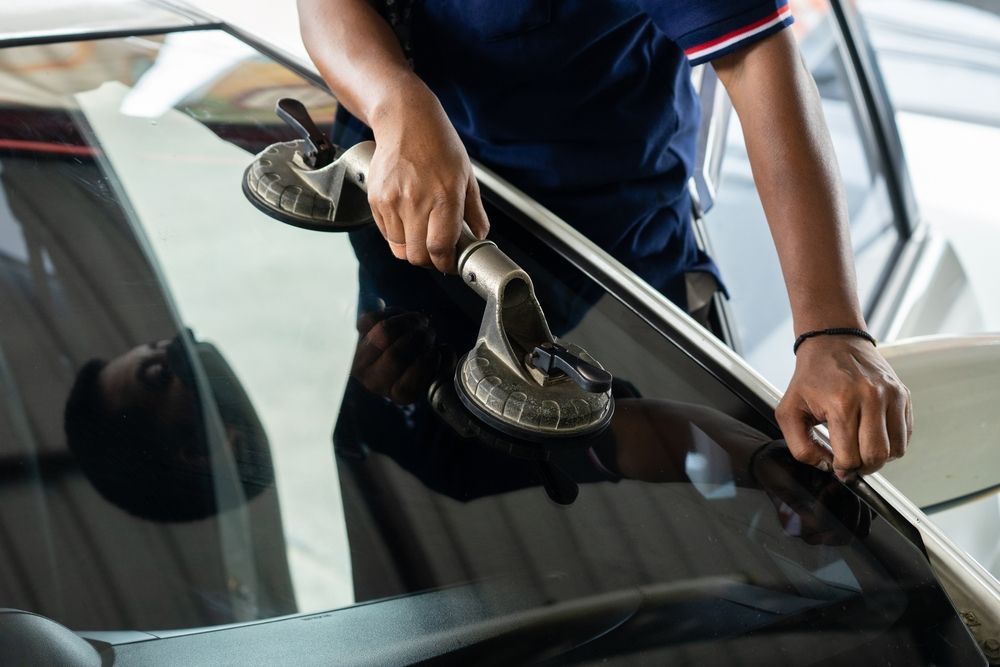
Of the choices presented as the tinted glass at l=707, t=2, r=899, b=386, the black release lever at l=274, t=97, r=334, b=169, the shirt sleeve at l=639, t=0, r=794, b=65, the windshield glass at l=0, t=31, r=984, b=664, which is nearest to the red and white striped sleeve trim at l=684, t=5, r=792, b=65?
the shirt sleeve at l=639, t=0, r=794, b=65

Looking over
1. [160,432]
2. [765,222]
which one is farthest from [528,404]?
[765,222]

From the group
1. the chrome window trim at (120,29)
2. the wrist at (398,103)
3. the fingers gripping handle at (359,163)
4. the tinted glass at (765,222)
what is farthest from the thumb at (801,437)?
the tinted glass at (765,222)

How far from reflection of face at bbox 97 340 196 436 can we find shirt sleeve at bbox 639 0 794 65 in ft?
2.13

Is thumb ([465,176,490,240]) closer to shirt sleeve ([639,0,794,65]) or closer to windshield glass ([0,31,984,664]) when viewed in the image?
windshield glass ([0,31,984,664])

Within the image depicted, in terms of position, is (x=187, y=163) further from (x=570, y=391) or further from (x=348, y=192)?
(x=570, y=391)

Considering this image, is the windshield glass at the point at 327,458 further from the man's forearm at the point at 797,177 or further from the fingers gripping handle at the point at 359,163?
A: the man's forearm at the point at 797,177

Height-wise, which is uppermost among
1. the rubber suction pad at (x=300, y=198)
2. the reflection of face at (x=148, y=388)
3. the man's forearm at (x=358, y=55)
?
the man's forearm at (x=358, y=55)

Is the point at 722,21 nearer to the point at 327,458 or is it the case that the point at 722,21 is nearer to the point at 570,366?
the point at 570,366

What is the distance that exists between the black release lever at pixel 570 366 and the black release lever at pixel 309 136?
340 millimetres

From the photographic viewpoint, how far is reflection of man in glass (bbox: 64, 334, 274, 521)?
0.60 m

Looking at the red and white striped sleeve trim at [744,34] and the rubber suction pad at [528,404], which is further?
the red and white striped sleeve trim at [744,34]

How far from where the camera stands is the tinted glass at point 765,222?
275 centimetres

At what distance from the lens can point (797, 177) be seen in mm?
993

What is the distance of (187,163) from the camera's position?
3.14 feet
